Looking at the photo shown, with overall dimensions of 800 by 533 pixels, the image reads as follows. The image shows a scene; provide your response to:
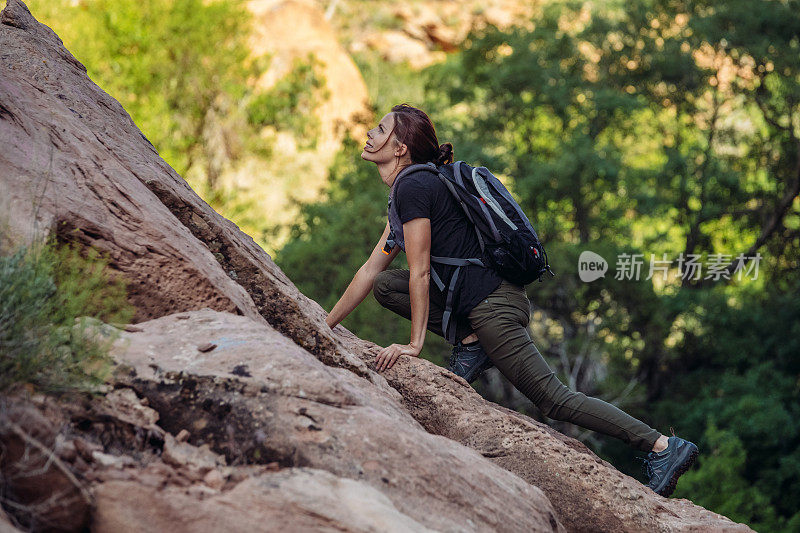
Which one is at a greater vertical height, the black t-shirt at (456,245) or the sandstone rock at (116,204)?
the black t-shirt at (456,245)

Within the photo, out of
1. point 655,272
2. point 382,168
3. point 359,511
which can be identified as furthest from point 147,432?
point 655,272

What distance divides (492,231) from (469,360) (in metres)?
0.74

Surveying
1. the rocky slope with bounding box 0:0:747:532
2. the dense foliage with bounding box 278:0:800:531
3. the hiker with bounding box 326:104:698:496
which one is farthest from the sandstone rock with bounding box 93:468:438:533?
the dense foliage with bounding box 278:0:800:531

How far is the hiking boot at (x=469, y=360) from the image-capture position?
449 centimetres

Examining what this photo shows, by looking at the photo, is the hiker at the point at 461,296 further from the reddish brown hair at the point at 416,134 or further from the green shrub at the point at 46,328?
the green shrub at the point at 46,328

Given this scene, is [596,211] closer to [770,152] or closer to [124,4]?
[770,152]

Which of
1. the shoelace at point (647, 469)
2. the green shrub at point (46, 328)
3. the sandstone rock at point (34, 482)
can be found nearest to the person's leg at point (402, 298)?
the shoelace at point (647, 469)

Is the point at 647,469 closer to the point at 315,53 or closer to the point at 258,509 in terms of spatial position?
the point at 258,509

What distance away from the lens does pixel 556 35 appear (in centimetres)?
2097

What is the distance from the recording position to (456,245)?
4246mm

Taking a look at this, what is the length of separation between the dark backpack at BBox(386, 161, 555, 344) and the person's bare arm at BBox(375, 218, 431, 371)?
5.0 inches

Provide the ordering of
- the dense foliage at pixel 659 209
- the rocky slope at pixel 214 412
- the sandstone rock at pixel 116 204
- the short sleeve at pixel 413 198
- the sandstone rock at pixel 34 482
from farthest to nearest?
the dense foliage at pixel 659 209 < the short sleeve at pixel 413 198 < the sandstone rock at pixel 116 204 < the rocky slope at pixel 214 412 < the sandstone rock at pixel 34 482

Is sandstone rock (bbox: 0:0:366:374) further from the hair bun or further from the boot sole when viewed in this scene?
the boot sole

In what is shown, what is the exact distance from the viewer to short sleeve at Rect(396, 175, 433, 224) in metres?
4.07
